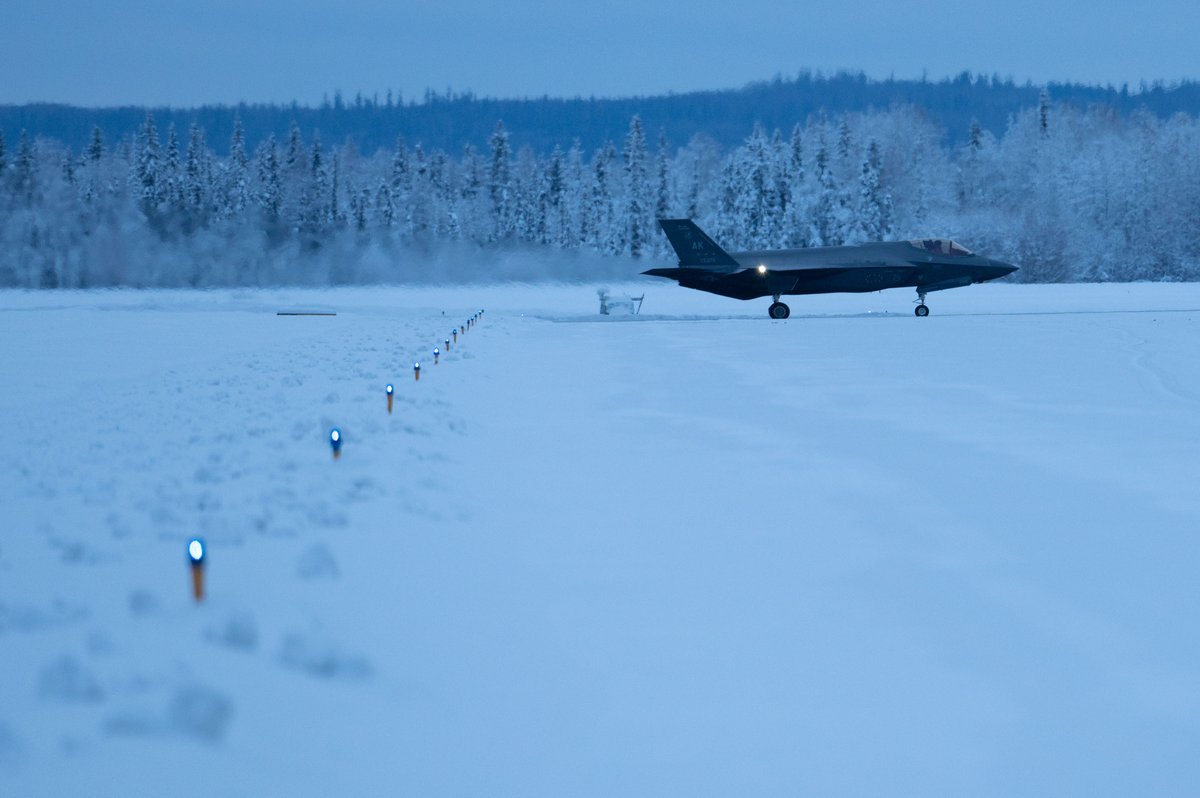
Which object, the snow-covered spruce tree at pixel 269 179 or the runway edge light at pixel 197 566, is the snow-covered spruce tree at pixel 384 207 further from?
the runway edge light at pixel 197 566

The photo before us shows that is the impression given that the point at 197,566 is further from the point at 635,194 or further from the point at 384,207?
the point at 384,207

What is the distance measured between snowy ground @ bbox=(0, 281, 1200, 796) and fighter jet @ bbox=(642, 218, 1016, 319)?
66.0 ft

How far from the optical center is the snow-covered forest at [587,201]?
70562 mm

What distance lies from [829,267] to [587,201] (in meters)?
81.5

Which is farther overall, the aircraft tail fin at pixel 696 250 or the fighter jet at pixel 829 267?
the aircraft tail fin at pixel 696 250

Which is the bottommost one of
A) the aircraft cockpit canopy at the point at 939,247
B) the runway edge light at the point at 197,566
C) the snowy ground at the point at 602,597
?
the snowy ground at the point at 602,597

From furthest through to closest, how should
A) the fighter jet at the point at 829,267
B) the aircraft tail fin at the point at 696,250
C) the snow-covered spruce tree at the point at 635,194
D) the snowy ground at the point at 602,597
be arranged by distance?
the snow-covered spruce tree at the point at 635,194, the aircraft tail fin at the point at 696,250, the fighter jet at the point at 829,267, the snowy ground at the point at 602,597

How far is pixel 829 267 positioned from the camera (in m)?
35.0

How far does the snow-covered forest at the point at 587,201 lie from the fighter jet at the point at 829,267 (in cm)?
2095

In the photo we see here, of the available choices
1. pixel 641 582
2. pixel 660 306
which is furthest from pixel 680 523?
pixel 660 306

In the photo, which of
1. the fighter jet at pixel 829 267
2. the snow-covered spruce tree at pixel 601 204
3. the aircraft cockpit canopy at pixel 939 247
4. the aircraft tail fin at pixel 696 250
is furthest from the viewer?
the snow-covered spruce tree at pixel 601 204

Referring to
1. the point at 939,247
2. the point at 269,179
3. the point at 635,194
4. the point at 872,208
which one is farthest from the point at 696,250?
the point at 269,179

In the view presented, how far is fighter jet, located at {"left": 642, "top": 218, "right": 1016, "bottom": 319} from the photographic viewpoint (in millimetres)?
34938

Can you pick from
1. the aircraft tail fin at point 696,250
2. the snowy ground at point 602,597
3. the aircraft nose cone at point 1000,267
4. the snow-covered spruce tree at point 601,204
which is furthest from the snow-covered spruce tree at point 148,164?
the snowy ground at point 602,597
